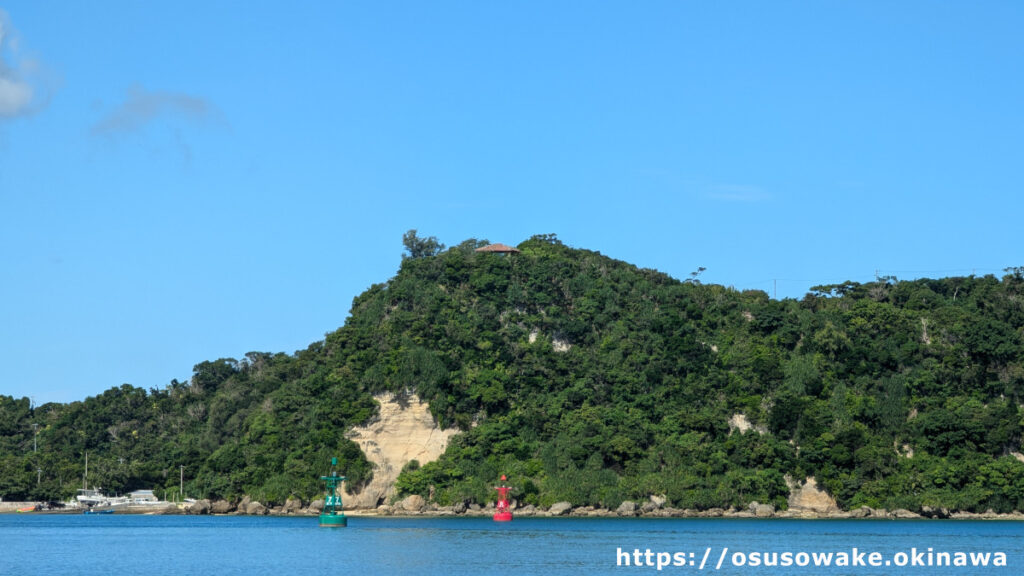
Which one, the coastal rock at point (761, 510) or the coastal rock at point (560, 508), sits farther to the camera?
the coastal rock at point (560, 508)

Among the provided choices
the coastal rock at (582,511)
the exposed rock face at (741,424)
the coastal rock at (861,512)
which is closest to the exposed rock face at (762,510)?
the coastal rock at (861,512)

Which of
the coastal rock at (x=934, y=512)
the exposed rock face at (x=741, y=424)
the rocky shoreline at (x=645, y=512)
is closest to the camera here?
the coastal rock at (x=934, y=512)

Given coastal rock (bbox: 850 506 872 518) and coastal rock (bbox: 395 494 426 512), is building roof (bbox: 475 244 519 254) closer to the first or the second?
coastal rock (bbox: 395 494 426 512)

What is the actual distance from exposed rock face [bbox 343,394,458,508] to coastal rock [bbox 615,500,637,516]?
15.3 m

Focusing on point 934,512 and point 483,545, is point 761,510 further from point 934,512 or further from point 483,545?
point 483,545

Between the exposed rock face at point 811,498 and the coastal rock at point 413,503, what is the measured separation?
28.2 meters

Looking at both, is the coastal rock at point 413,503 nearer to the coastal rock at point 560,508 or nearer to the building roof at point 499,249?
the coastal rock at point 560,508

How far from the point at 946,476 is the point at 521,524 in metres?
32.1

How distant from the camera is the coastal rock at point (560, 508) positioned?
3541 inches

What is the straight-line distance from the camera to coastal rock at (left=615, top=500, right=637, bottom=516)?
8950cm

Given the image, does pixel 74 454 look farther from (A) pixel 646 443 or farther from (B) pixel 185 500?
(A) pixel 646 443

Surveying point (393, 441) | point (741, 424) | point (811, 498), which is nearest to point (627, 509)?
point (741, 424)

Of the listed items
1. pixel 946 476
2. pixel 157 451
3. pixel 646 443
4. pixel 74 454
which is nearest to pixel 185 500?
pixel 157 451

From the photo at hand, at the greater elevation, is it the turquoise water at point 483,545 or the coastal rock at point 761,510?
the coastal rock at point 761,510
